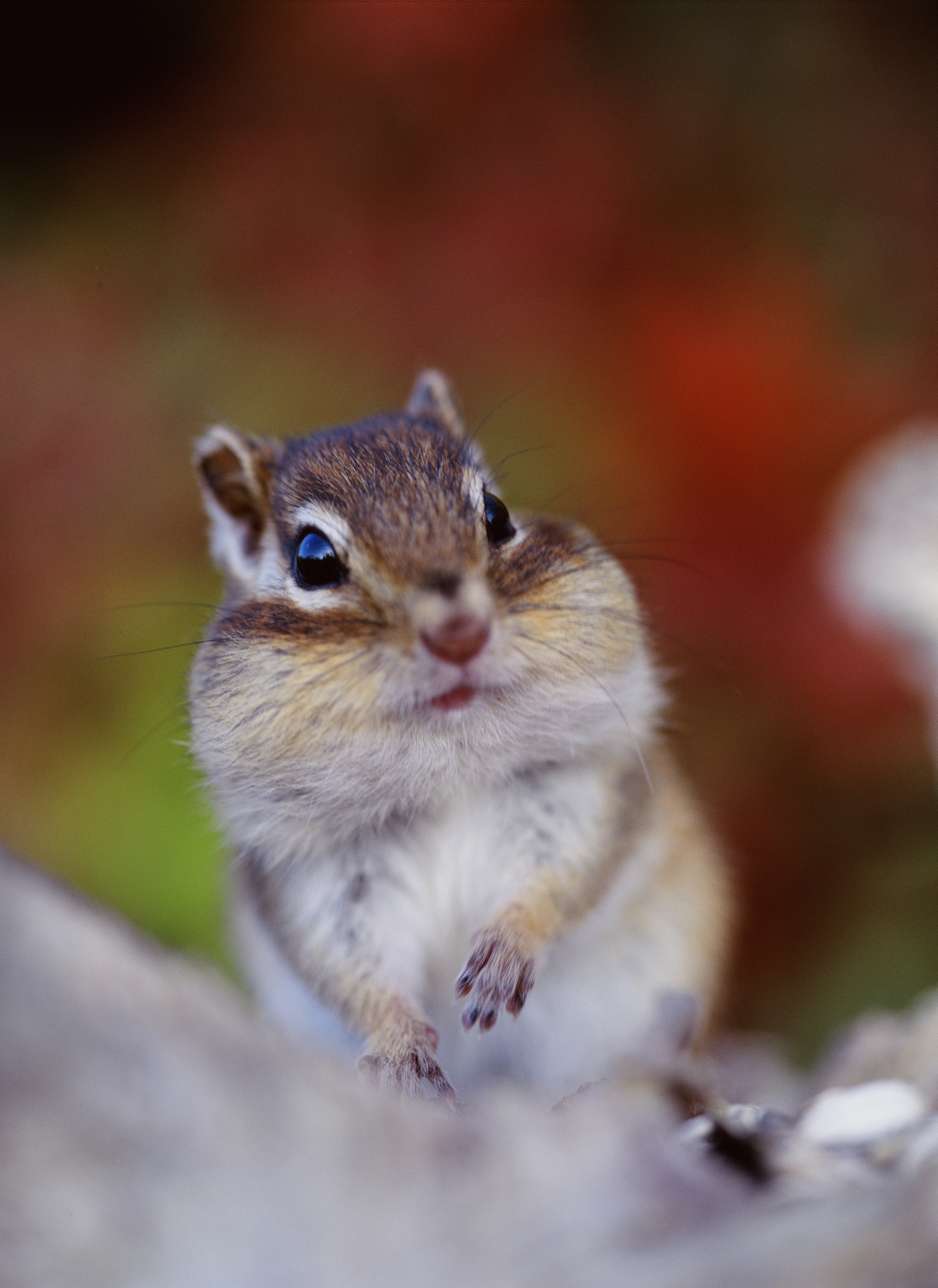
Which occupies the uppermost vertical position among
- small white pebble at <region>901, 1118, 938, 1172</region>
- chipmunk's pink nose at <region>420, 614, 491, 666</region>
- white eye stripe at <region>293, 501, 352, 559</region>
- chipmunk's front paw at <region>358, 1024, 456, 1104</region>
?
white eye stripe at <region>293, 501, 352, 559</region>

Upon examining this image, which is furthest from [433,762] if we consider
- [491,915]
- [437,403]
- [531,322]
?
[531,322]

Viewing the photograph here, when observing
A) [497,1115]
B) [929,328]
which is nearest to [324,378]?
[929,328]

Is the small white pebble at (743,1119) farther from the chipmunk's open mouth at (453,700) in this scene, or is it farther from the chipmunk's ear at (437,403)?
the chipmunk's ear at (437,403)

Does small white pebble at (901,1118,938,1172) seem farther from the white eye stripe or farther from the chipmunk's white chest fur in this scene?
the white eye stripe

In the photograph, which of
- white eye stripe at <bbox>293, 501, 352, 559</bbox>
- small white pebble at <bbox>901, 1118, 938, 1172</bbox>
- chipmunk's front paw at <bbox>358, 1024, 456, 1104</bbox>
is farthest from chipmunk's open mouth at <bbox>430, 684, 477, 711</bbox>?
small white pebble at <bbox>901, 1118, 938, 1172</bbox>

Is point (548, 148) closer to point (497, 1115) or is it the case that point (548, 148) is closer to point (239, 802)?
point (239, 802)

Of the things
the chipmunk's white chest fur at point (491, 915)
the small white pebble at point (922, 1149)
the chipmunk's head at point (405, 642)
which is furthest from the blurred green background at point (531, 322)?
the small white pebble at point (922, 1149)

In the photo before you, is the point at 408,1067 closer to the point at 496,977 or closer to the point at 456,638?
the point at 496,977

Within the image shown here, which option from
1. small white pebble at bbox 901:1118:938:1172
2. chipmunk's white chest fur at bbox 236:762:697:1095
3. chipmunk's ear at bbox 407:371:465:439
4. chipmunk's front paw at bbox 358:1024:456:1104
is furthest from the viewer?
chipmunk's ear at bbox 407:371:465:439
